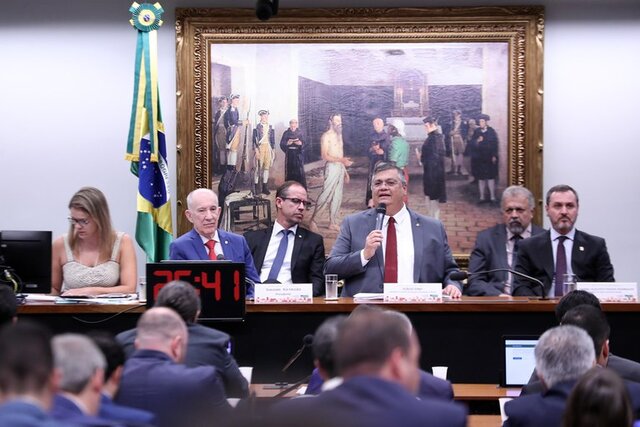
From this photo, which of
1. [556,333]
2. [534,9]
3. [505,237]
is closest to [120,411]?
[556,333]

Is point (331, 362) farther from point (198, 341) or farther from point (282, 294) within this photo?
point (282, 294)

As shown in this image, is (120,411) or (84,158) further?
(84,158)

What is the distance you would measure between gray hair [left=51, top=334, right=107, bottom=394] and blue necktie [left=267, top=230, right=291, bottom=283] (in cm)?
432

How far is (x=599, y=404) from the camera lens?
2.85m

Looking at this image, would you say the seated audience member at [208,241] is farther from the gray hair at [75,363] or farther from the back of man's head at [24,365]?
the back of man's head at [24,365]

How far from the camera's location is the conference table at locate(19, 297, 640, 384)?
5.97 m

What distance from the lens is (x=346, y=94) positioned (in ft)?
26.7

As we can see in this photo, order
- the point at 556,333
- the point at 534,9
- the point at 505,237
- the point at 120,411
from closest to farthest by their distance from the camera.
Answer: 1. the point at 120,411
2. the point at 556,333
3. the point at 505,237
4. the point at 534,9

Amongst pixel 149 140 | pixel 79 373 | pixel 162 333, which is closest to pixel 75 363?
pixel 79 373

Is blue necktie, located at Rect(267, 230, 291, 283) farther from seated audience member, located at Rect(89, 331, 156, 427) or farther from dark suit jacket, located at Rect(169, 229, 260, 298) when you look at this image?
seated audience member, located at Rect(89, 331, 156, 427)

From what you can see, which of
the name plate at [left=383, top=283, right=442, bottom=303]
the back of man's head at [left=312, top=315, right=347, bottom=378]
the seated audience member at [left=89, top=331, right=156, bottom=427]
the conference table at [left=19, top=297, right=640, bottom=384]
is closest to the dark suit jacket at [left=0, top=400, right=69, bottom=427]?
the seated audience member at [left=89, top=331, right=156, bottom=427]

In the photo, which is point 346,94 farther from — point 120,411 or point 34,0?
point 120,411

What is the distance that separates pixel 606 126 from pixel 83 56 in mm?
4259

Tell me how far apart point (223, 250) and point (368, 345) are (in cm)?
437
